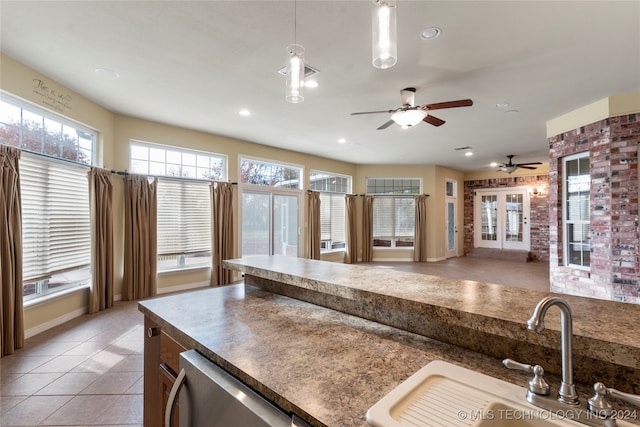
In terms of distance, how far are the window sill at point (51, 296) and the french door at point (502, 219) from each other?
1017cm

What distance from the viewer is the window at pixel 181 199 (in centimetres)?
491

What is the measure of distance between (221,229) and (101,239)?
1.85 meters

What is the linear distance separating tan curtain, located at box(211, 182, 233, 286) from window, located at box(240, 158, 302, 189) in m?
0.60

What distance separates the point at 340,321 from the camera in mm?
1409

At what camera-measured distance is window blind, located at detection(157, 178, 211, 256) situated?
4.96 m

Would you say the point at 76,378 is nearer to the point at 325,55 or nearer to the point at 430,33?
the point at 325,55

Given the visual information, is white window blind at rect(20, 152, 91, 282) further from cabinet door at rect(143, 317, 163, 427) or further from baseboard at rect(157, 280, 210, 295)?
cabinet door at rect(143, 317, 163, 427)

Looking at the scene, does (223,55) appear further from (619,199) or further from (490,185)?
(490,185)

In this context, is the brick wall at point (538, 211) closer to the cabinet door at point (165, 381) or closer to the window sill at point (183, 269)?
the window sill at point (183, 269)

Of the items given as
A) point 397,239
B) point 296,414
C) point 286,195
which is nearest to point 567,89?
point 296,414

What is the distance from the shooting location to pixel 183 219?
17.1ft

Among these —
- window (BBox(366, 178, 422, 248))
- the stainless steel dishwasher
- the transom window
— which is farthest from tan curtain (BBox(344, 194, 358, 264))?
the stainless steel dishwasher

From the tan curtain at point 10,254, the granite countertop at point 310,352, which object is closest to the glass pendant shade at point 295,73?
the granite countertop at point 310,352

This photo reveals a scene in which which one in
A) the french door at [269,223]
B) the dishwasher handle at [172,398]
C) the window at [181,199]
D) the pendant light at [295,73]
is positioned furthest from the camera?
the french door at [269,223]
